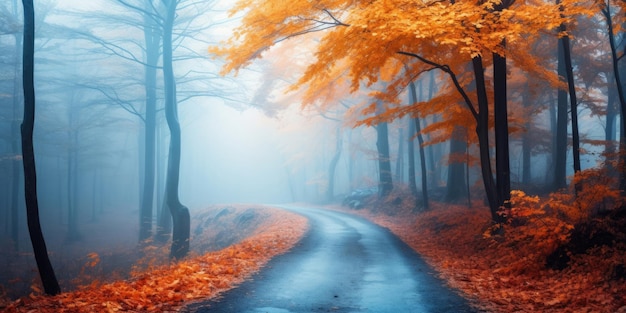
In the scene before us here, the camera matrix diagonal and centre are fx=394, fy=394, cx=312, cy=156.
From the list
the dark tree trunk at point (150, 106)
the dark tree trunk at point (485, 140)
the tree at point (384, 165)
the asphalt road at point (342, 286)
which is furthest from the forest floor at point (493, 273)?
the tree at point (384, 165)

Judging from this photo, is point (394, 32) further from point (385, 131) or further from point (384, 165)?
point (385, 131)

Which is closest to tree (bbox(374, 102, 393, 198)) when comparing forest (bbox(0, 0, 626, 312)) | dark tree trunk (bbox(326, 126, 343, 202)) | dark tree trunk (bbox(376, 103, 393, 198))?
dark tree trunk (bbox(376, 103, 393, 198))

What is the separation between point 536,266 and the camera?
768 cm

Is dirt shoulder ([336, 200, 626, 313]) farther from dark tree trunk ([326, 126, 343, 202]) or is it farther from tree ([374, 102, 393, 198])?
dark tree trunk ([326, 126, 343, 202])

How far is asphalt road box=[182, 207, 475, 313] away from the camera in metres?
5.75

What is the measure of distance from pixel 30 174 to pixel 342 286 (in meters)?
5.75

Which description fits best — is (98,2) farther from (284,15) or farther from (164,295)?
(164,295)

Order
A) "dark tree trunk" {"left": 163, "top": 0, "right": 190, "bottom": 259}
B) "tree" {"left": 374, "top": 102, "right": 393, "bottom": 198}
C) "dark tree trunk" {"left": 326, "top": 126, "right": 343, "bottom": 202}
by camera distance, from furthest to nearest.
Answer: "dark tree trunk" {"left": 326, "top": 126, "right": 343, "bottom": 202}
"tree" {"left": 374, "top": 102, "right": 393, "bottom": 198}
"dark tree trunk" {"left": 163, "top": 0, "right": 190, "bottom": 259}

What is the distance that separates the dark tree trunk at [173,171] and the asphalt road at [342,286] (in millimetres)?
5851

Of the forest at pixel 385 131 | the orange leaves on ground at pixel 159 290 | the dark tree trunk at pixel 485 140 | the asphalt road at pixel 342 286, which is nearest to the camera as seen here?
the orange leaves on ground at pixel 159 290

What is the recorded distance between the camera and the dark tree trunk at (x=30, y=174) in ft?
21.9

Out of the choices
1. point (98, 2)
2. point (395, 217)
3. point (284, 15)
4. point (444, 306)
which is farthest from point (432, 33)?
point (98, 2)

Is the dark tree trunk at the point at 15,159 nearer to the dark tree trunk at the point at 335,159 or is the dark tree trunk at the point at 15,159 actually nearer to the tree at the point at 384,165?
the tree at the point at 384,165

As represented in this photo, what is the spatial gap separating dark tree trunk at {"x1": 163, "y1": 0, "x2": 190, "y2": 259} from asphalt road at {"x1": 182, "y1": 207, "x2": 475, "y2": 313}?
19.2 feet
